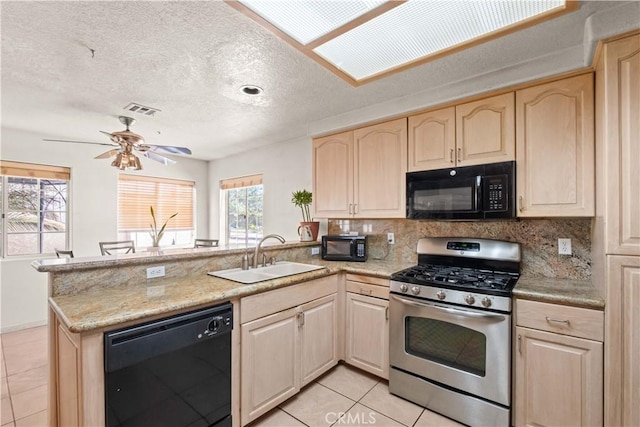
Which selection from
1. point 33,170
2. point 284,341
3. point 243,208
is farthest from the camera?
point 243,208

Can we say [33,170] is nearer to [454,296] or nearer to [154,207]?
[154,207]

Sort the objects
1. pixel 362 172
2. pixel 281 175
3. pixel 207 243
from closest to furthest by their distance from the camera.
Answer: pixel 362 172
pixel 281 175
pixel 207 243

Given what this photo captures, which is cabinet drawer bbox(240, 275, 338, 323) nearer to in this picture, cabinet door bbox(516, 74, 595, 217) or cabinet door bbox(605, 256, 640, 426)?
cabinet door bbox(516, 74, 595, 217)

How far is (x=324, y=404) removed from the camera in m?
2.11

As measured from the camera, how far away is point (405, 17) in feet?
4.84

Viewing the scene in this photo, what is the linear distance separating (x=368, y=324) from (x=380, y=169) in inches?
54.2

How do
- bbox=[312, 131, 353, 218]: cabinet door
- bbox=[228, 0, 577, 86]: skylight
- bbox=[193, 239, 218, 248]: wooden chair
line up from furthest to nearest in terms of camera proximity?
bbox=[193, 239, 218, 248]: wooden chair
bbox=[312, 131, 353, 218]: cabinet door
bbox=[228, 0, 577, 86]: skylight

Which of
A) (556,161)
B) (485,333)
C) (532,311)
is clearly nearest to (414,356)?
(485,333)

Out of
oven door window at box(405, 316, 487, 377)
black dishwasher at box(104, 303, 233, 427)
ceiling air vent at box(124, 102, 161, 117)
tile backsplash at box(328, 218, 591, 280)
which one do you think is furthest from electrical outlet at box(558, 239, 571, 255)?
ceiling air vent at box(124, 102, 161, 117)

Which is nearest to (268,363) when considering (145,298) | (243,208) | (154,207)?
(145,298)

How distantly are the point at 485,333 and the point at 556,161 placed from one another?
47.5 inches

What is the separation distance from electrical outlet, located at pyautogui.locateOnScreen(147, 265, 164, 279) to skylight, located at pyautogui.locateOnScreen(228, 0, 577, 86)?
163 centimetres

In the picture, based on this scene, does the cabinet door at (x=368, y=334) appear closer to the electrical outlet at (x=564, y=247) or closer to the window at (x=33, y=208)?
the electrical outlet at (x=564, y=247)
